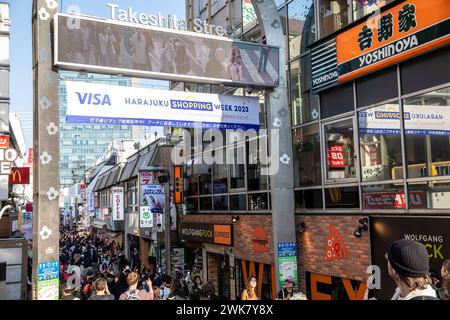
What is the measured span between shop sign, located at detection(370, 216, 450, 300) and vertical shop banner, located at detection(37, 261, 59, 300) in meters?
6.42

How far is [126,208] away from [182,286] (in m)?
13.7

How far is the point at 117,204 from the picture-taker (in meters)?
29.1

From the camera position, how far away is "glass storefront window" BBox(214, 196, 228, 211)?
15.7m

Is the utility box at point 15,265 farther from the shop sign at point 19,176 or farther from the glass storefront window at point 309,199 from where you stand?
the glass storefront window at point 309,199

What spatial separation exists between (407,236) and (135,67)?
6.68 metres

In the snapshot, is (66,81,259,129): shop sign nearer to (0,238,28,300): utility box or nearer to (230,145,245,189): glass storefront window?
(230,145,245,189): glass storefront window

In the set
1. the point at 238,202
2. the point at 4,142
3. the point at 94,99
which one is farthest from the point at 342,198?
the point at 4,142

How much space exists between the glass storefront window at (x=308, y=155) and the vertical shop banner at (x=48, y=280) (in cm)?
637

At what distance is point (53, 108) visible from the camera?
9.59m

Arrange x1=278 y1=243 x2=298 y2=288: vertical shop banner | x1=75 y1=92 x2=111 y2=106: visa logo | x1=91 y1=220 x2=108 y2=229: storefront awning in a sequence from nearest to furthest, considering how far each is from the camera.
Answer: x1=75 y1=92 x2=111 y2=106: visa logo
x1=278 y1=243 x2=298 y2=288: vertical shop banner
x1=91 y1=220 x2=108 y2=229: storefront awning

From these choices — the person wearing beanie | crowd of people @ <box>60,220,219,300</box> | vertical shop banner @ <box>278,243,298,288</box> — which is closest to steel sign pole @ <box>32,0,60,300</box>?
crowd of people @ <box>60,220,219,300</box>

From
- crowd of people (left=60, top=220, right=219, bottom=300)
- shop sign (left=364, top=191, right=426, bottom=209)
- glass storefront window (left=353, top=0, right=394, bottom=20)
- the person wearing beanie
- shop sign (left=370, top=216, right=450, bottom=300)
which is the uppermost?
glass storefront window (left=353, top=0, right=394, bottom=20)

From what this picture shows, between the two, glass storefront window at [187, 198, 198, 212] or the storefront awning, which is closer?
glass storefront window at [187, 198, 198, 212]
